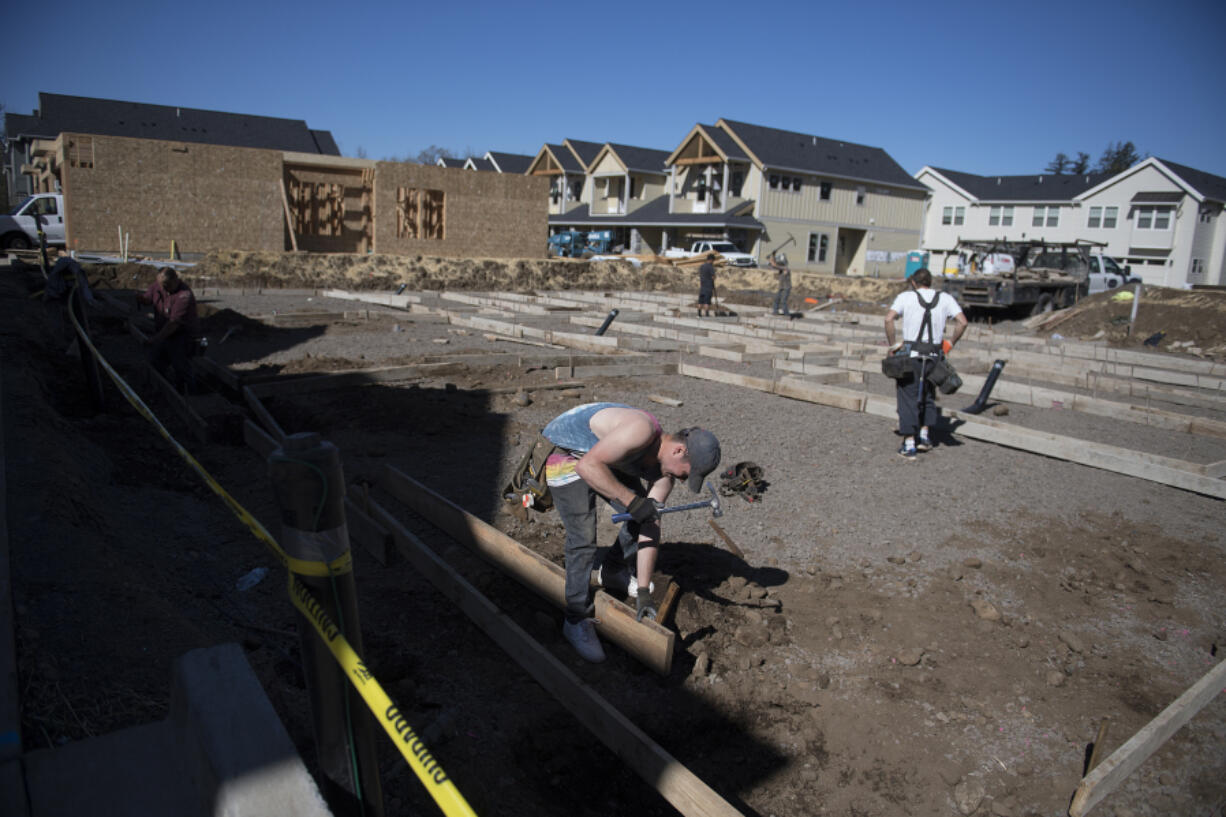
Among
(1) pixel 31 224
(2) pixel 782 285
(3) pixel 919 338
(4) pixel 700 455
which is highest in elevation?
(1) pixel 31 224

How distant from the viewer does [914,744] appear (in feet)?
10.7

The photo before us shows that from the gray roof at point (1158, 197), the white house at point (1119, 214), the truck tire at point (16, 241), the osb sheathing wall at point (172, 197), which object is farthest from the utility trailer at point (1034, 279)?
the truck tire at point (16, 241)

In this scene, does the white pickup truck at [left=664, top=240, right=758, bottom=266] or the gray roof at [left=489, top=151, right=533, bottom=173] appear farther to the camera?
the gray roof at [left=489, top=151, right=533, bottom=173]

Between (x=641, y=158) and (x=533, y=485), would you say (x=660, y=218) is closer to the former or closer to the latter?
(x=641, y=158)

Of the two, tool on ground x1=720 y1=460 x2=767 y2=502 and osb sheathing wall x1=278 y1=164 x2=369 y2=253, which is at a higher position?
osb sheathing wall x1=278 y1=164 x2=369 y2=253

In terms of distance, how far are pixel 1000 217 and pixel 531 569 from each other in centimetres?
5127

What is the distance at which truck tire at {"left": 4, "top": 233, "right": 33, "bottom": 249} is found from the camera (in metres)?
21.8

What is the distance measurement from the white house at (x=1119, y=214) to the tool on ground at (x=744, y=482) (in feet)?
124

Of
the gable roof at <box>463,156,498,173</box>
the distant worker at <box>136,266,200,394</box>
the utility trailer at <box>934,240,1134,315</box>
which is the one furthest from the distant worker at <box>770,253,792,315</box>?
the gable roof at <box>463,156,498,173</box>

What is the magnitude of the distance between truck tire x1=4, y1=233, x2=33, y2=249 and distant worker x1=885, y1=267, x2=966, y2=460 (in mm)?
25013

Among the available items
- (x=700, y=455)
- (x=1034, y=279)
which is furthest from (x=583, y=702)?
(x=1034, y=279)

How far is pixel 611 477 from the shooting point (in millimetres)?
3404

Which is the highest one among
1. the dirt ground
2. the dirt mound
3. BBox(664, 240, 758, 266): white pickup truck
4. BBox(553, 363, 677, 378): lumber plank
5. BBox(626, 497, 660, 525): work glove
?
BBox(664, 240, 758, 266): white pickup truck

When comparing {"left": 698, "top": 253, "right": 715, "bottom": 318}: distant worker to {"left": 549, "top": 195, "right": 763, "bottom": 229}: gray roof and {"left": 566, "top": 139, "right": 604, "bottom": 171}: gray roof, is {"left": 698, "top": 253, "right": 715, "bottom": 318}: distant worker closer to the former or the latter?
{"left": 549, "top": 195, "right": 763, "bottom": 229}: gray roof
